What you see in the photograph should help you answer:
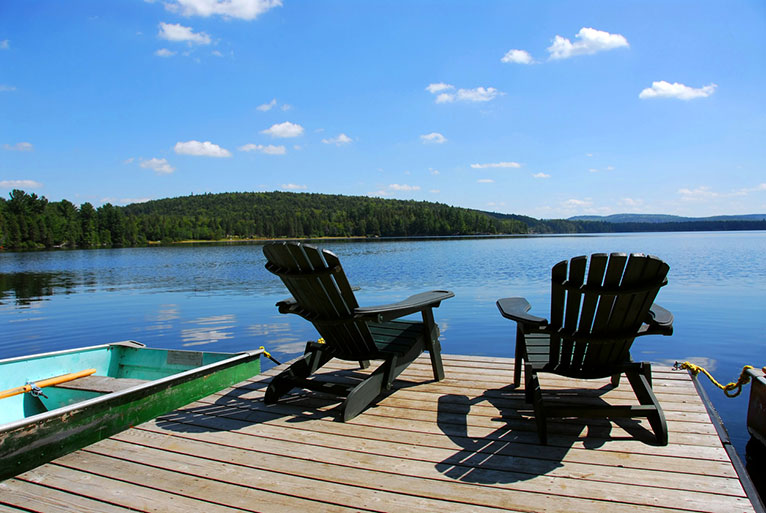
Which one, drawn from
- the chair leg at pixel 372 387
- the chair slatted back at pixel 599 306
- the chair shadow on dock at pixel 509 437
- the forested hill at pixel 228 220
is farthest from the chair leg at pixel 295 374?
the forested hill at pixel 228 220

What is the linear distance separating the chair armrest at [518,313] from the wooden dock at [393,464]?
0.65 m

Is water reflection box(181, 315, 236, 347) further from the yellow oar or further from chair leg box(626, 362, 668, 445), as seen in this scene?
chair leg box(626, 362, 668, 445)

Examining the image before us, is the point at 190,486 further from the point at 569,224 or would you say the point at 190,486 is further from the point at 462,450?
the point at 569,224

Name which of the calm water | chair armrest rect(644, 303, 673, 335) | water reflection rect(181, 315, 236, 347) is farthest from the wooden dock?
water reflection rect(181, 315, 236, 347)

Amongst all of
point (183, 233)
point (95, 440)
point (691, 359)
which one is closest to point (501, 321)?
point (691, 359)

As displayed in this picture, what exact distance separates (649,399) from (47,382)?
4.34 metres

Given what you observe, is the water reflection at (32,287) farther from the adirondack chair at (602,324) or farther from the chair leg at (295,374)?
the adirondack chair at (602,324)

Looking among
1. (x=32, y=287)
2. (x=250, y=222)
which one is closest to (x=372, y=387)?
(x=32, y=287)

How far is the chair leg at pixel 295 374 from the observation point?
10.5 ft

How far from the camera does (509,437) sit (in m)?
2.59

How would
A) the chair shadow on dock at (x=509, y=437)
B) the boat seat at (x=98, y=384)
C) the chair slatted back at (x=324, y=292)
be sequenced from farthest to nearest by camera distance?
the boat seat at (x=98, y=384)
the chair slatted back at (x=324, y=292)
the chair shadow on dock at (x=509, y=437)

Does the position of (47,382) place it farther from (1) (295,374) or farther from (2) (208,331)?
(2) (208,331)

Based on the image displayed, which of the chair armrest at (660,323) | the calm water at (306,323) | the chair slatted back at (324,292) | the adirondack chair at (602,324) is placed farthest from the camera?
the calm water at (306,323)

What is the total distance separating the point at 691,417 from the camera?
2838mm
